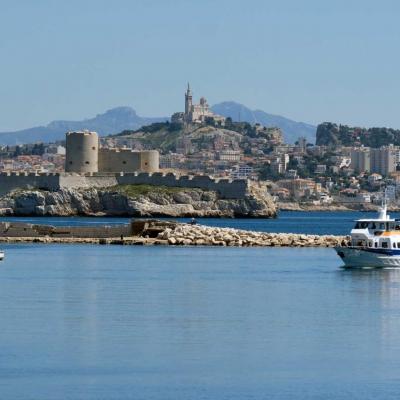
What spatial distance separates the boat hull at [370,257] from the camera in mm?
40312

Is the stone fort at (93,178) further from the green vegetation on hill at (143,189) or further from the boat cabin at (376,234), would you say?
the boat cabin at (376,234)

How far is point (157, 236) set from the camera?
182 feet

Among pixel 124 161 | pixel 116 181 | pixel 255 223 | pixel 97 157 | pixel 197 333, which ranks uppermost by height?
pixel 97 157

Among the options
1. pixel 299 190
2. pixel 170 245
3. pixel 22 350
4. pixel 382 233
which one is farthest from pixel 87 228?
pixel 299 190

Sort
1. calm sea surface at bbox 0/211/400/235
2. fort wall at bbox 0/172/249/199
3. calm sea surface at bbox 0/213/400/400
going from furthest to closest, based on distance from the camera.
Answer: fort wall at bbox 0/172/249/199 < calm sea surface at bbox 0/211/400/235 < calm sea surface at bbox 0/213/400/400

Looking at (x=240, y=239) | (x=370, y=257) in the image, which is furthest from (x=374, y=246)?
(x=240, y=239)

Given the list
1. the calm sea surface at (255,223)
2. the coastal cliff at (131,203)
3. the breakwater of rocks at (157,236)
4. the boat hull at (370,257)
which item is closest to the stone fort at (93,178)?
the coastal cliff at (131,203)

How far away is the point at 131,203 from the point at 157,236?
47.4 meters

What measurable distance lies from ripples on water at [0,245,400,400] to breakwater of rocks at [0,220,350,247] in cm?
1326

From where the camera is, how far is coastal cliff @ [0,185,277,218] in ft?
336

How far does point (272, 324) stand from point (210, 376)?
19.1 ft

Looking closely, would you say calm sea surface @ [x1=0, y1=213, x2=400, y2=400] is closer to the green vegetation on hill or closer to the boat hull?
the boat hull

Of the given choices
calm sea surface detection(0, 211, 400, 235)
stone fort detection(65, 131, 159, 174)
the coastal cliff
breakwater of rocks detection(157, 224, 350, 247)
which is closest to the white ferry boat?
breakwater of rocks detection(157, 224, 350, 247)

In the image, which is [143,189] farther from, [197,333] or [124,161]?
[197,333]
